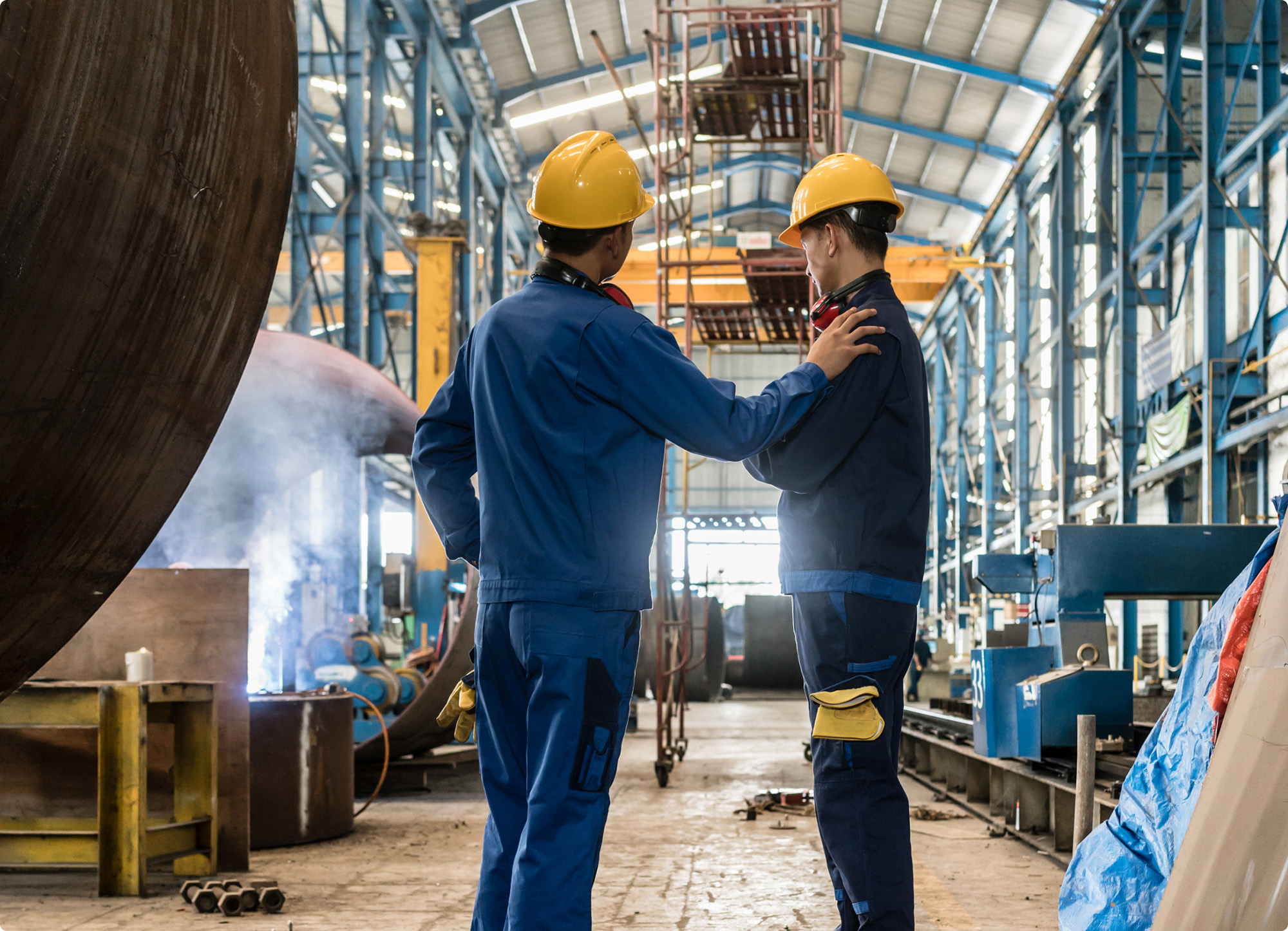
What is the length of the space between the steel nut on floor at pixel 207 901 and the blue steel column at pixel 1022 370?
58.5 ft

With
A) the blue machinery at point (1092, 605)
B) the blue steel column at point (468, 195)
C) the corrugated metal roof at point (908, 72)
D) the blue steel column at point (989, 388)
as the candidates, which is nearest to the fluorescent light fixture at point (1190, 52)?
the corrugated metal roof at point (908, 72)

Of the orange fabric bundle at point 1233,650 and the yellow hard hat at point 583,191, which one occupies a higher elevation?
the yellow hard hat at point 583,191

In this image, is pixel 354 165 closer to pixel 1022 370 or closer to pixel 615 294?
pixel 615 294

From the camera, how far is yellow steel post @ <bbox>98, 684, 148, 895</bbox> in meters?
4.36

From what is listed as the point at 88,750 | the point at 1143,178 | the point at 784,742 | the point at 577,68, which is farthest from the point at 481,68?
the point at 88,750

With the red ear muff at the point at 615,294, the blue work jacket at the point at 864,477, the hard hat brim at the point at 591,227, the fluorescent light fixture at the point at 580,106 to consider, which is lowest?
the blue work jacket at the point at 864,477

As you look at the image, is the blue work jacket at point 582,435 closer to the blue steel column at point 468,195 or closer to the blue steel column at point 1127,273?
the blue steel column at point 1127,273

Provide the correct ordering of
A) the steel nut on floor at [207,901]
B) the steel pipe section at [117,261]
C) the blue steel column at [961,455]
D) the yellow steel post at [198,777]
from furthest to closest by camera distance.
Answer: the blue steel column at [961,455], the yellow steel post at [198,777], the steel nut on floor at [207,901], the steel pipe section at [117,261]

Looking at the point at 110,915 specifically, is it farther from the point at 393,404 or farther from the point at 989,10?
the point at 989,10

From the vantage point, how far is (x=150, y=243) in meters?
1.53

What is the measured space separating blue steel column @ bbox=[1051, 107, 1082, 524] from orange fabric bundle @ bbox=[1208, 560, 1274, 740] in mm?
15694

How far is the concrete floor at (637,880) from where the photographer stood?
3871 mm

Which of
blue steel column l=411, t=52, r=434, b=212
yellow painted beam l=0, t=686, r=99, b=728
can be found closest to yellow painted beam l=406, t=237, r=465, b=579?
blue steel column l=411, t=52, r=434, b=212

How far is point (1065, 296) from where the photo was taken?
1783 cm
